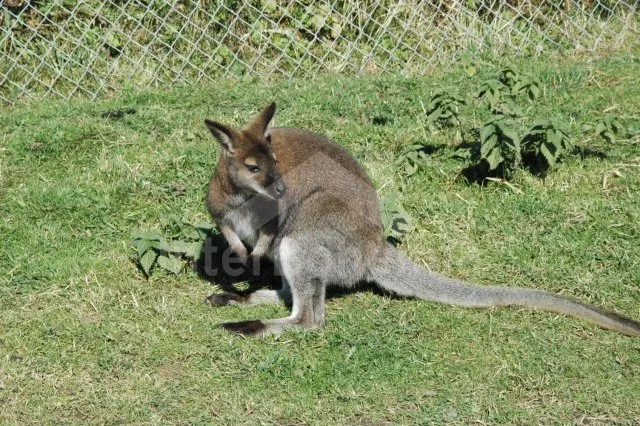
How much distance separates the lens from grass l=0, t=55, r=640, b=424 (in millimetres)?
4250

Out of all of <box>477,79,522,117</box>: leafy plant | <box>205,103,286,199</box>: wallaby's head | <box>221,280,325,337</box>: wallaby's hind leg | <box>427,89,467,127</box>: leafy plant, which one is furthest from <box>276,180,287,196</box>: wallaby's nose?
<box>477,79,522,117</box>: leafy plant

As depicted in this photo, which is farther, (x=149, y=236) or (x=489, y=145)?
(x=489, y=145)

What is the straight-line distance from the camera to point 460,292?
4934mm

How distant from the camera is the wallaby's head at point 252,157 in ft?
15.9

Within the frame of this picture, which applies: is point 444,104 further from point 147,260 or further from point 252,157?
point 147,260

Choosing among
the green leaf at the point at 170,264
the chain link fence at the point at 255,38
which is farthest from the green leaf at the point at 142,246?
the chain link fence at the point at 255,38

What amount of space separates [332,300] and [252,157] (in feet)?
2.99

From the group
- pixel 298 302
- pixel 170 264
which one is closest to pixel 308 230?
pixel 298 302

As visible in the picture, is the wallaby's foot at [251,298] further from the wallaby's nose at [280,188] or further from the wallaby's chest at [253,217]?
the wallaby's nose at [280,188]

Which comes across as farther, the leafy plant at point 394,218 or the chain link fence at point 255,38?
the chain link fence at point 255,38

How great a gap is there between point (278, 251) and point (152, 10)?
356 cm

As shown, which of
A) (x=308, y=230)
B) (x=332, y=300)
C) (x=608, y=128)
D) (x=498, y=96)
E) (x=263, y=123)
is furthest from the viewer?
(x=498, y=96)

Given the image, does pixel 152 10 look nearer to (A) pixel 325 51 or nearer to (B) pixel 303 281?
(A) pixel 325 51

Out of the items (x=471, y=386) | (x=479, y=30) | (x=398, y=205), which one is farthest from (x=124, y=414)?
(x=479, y=30)
